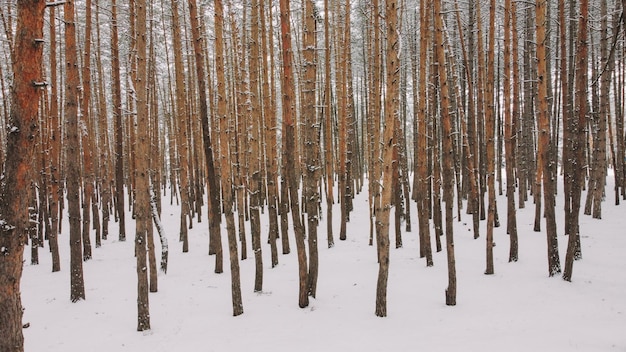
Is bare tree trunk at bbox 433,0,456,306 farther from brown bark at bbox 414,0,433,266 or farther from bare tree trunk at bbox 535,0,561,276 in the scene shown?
bare tree trunk at bbox 535,0,561,276

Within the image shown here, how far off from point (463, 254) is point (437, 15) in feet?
21.2

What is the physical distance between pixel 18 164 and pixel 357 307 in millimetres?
5815

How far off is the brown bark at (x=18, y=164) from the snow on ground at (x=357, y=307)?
2.71m

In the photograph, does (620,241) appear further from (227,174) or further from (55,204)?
(55,204)

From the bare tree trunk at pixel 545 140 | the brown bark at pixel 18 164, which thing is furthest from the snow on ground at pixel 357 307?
the brown bark at pixel 18 164

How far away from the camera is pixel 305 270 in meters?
7.37

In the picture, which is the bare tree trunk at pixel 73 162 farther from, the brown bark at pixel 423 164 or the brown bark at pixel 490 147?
the brown bark at pixel 490 147

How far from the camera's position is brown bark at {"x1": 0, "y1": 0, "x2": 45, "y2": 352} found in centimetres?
372

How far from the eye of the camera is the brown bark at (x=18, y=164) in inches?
147

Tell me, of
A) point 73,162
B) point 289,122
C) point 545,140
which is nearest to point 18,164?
point 289,122

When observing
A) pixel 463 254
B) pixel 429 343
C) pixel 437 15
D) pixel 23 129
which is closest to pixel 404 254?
pixel 463 254

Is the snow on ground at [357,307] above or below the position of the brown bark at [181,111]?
below

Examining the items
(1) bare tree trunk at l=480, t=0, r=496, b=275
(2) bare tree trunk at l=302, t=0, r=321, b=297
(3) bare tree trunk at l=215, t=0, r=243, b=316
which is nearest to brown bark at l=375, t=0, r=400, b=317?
(2) bare tree trunk at l=302, t=0, r=321, b=297

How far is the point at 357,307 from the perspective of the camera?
7.50 m
